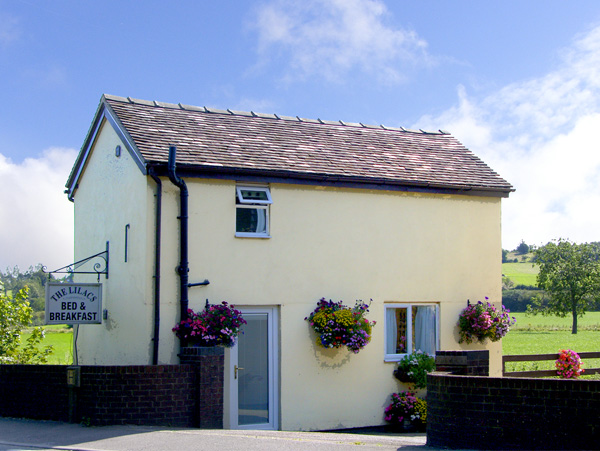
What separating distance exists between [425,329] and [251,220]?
14.7 feet

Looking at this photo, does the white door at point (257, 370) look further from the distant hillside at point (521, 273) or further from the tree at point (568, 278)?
the distant hillside at point (521, 273)

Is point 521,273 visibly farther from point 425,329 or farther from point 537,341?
point 425,329

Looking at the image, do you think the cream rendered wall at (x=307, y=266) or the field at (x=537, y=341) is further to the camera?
the field at (x=537, y=341)

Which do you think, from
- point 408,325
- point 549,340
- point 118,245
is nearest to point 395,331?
point 408,325

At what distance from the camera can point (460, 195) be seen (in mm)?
15375

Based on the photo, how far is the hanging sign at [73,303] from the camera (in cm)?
1266

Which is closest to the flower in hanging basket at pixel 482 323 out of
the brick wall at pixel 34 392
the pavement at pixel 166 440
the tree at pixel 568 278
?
the pavement at pixel 166 440

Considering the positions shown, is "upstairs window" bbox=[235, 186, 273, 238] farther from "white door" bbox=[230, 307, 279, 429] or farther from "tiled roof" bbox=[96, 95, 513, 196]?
"white door" bbox=[230, 307, 279, 429]

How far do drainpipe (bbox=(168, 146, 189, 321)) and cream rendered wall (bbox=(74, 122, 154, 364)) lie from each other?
51cm

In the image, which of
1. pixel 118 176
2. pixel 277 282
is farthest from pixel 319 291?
pixel 118 176

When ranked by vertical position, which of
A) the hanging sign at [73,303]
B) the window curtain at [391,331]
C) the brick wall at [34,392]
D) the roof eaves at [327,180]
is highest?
the roof eaves at [327,180]

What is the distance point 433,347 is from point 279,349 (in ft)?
11.7

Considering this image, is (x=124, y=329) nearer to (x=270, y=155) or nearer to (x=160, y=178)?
(x=160, y=178)

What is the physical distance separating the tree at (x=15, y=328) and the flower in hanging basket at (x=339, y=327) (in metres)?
8.46
